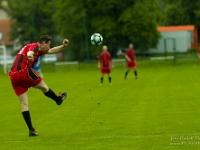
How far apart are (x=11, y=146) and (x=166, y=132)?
2997mm

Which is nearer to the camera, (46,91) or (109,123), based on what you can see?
(46,91)

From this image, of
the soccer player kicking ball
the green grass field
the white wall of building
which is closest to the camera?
the green grass field

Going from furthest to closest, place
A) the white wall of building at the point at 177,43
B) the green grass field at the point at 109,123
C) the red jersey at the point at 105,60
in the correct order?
1. the white wall of building at the point at 177,43
2. the red jersey at the point at 105,60
3. the green grass field at the point at 109,123

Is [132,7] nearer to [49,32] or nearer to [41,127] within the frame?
[49,32]

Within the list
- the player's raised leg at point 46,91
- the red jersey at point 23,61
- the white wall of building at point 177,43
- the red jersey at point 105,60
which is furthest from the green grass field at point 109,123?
the white wall of building at point 177,43

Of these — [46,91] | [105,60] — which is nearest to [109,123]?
[46,91]

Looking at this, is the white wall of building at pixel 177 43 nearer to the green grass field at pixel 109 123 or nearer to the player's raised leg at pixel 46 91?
the green grass field at pixel 109 123

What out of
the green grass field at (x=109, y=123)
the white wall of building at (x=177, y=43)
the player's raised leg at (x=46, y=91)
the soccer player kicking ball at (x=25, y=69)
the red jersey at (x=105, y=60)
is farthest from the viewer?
the white wall of building at (x=177, y=43)

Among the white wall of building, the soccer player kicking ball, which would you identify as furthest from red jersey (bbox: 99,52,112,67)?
the white wall of building

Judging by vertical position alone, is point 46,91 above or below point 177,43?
above

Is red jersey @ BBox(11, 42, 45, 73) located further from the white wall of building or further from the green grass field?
the white wall of building

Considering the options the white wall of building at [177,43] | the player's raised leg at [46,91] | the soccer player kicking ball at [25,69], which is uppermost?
the soccer player kicking ball at [25,69]

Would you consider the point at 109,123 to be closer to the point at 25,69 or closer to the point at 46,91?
the point at 46,91

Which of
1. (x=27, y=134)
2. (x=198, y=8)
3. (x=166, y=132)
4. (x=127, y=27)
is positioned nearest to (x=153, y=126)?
(x=166, y=132)
